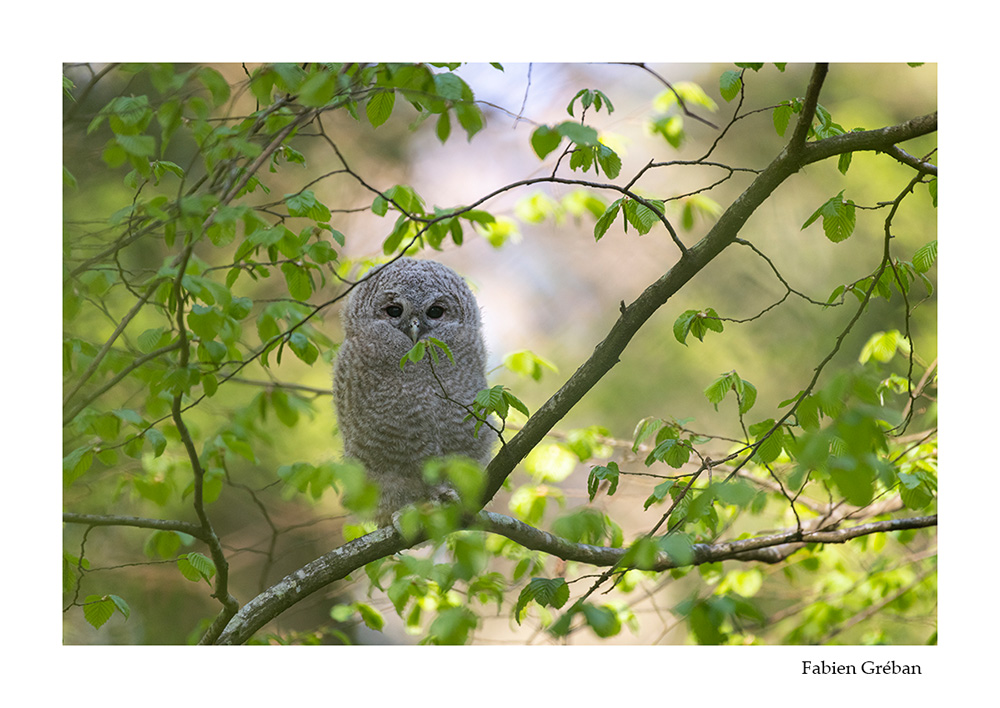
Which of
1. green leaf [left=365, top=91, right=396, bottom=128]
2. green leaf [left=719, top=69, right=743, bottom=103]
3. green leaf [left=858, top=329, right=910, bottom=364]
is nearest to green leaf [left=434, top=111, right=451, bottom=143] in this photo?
green leaf [left=365, top=91, right=396, bottom=128]

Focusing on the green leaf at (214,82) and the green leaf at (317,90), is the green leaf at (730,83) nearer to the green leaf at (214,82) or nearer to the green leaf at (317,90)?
the green leaf at (317,90)

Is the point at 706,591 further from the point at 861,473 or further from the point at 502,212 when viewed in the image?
the point at 861,473

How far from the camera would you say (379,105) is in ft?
4.20

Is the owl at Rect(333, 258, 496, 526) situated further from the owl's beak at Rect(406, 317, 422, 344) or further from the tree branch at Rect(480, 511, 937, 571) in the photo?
the tree branch at Rect(480, 511, 937, 571)

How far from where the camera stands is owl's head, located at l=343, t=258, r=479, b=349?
5.12 ft

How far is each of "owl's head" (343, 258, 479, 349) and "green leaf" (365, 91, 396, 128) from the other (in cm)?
37

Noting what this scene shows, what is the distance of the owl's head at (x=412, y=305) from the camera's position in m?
1.56

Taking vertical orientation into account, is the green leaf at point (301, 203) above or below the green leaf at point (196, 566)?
above

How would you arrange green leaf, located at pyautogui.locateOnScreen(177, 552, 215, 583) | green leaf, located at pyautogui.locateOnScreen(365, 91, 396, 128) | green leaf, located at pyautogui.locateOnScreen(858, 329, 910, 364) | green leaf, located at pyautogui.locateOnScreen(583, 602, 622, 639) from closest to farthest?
green leaf, located at pyautogui.locateOnScreen(583, 602, 622, 639) → green leaf, located at pyautogui.locateOnScreen(365, 91, 396, 128) → green leaf, located at pyautogui.locateOnScreen(177, 552, 215, 583) → green leaf, located at pyautogui.locateOnScreen(858, 329, 910, 364)

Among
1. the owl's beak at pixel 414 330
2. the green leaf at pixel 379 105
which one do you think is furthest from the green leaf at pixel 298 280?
the green leaf at pixel 379 105

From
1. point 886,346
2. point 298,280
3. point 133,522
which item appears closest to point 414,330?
point 298,280

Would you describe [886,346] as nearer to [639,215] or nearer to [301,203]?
[639,215]

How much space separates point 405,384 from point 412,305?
0.17 m
